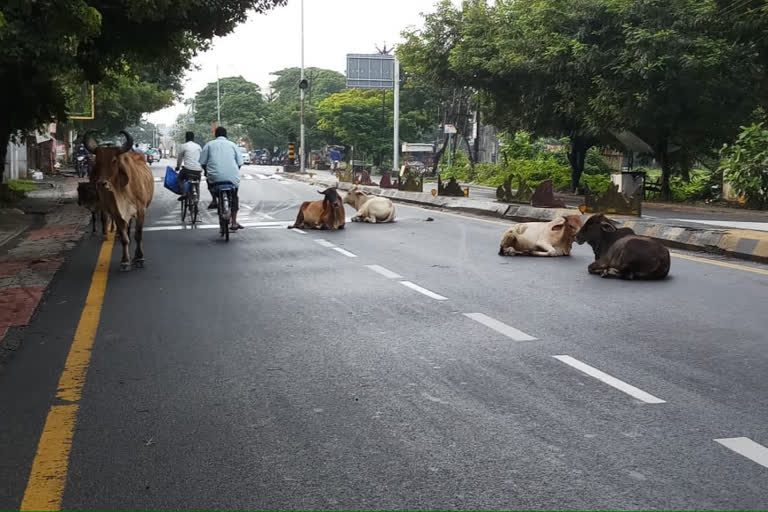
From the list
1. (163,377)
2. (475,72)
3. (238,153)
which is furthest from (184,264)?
(475,72)

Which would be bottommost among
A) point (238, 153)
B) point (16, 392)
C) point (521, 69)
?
point (16, 392)

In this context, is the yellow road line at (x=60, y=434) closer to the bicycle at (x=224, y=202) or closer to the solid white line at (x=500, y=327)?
the solid white line at (x=500, y=327)

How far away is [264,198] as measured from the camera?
29.2m

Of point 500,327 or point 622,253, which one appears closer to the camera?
point 500,327

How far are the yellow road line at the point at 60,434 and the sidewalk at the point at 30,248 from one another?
541 mm

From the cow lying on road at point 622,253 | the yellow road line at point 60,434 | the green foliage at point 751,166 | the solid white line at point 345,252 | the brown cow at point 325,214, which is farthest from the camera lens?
the green foliage at point 751,166

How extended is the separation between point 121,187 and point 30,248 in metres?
3.06

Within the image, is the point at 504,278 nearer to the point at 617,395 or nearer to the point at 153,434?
the point at 617,395

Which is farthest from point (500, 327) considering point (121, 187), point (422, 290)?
point (121, 187)

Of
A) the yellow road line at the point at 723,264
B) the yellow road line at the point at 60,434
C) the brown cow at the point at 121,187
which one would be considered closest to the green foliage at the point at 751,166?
the yellow road line at the point at 723,264

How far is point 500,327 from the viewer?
7.61m

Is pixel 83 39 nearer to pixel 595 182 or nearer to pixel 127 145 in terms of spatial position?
pixel 127 145

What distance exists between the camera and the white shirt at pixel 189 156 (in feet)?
57.7

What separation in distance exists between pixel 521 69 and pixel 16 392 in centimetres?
2859
